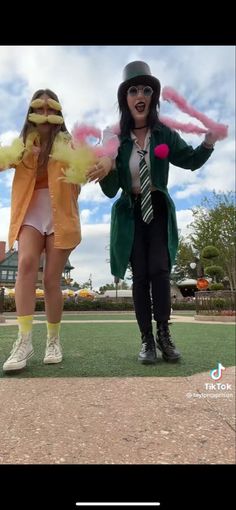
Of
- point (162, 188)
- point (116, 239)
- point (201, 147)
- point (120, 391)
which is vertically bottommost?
point (120, 391)

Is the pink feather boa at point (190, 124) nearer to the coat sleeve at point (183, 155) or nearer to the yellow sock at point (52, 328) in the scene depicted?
the coat sleeve at point (183, 155)

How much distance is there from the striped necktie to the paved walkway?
67cm

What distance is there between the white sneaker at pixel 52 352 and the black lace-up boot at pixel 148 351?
0.37m

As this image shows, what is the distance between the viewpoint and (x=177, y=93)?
1.43m

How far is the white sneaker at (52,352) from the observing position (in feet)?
5.93

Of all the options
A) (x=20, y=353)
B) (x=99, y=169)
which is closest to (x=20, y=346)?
(x=20, y=353)

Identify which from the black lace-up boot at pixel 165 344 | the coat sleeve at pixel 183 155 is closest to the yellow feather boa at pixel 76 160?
the coat sleeve at pixel 183 155

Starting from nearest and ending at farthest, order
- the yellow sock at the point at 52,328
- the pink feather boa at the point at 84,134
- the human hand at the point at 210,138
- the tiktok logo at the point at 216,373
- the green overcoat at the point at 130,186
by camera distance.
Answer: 1. the pink feather boa at the point at 84,134
2. the human hand at the point at 210,138
3. the tiktok logo at the point at 216,373
4. the green overcoat at the point at 130,186
5. the yellow sock at the point at 52,328

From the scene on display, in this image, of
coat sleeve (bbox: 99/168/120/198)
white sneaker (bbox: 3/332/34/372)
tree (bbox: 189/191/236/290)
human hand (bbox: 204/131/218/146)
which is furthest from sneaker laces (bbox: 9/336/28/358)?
tree (bbox: 189/191/236/290)

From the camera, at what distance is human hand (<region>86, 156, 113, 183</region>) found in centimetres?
138

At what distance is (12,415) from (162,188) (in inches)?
42.7

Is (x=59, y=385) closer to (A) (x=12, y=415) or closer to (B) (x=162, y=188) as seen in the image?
(A) (x=12, y=415)
